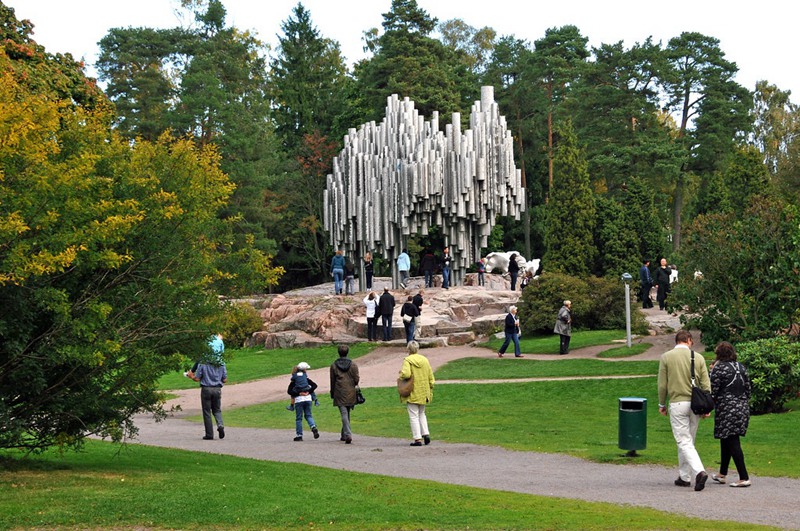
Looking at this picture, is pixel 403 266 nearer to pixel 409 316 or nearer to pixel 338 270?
pixel 338 270

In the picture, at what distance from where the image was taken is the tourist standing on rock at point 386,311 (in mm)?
35841

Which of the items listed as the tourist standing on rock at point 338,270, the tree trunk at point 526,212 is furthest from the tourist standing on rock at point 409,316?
the tree trunk at point 526,212

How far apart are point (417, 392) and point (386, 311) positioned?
19.0m

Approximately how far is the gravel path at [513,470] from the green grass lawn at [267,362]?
8457 millimetres

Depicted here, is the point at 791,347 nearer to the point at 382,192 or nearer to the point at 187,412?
the point at 187,412

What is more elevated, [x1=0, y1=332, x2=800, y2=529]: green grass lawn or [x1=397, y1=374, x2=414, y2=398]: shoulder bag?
[x1=397, y1=374, x2=414, y2=398]: shoulder bag

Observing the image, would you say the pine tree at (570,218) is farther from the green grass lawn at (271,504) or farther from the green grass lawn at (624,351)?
the green grass lawn at (271,504)

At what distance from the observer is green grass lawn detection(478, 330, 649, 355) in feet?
108

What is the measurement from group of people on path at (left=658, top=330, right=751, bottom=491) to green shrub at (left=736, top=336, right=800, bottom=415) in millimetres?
7522

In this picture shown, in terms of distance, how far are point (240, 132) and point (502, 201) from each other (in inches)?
848

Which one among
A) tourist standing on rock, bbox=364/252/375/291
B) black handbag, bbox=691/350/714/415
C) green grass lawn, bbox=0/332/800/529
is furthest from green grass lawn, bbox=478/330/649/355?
black handbag, bbox=691/350/714/415

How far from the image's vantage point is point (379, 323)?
1544 inches

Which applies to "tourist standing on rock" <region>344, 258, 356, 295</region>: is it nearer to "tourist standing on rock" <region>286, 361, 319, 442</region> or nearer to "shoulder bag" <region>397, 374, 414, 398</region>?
"tourist standing on rock" <region>286, 361, 319, 442</region>

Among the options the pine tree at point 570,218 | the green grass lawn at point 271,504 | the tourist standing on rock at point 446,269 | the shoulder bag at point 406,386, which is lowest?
the green grass lawn at point 271,504
